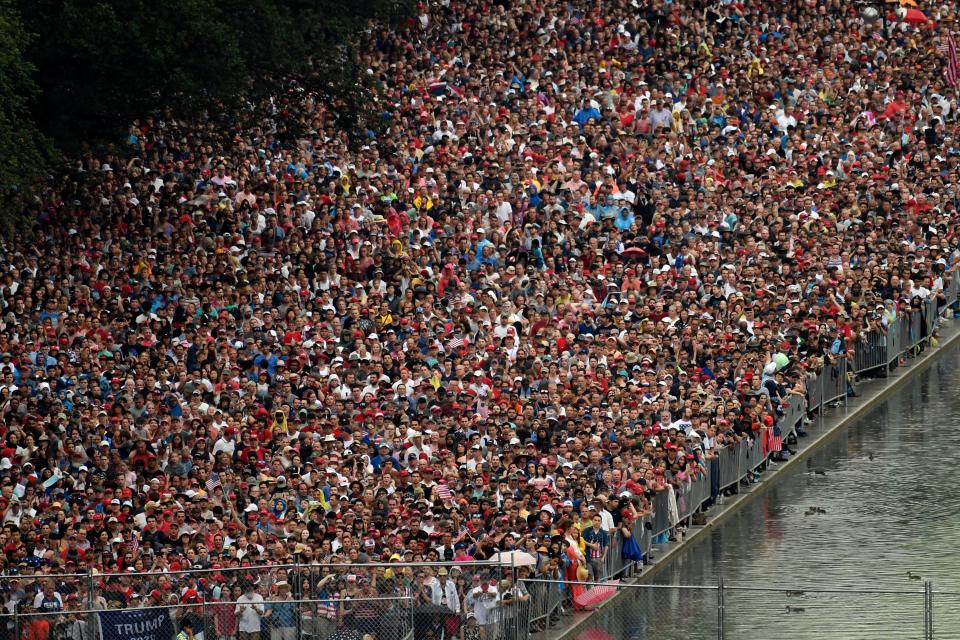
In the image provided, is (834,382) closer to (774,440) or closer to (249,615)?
(774,440)

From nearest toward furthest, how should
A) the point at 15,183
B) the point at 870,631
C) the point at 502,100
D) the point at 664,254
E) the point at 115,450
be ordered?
1. the point at 870,631
2. the point at 115,450
3. the point at 15,183
4. the point at 664,254
5. the point at 502,100

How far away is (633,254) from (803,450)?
18.6ft

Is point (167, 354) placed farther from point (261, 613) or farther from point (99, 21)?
point (261, 613)

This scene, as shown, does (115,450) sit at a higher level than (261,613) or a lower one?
higher

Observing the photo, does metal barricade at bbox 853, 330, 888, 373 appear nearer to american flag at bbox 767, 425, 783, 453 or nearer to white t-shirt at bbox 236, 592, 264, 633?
american flag at bbox 767, 425, 783, 453

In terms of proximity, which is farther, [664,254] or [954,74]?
[954,74]

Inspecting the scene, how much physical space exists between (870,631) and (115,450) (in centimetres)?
1208

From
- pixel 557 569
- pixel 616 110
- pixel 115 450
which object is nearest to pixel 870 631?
pixel 557 569

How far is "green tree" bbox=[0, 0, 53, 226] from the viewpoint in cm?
3114

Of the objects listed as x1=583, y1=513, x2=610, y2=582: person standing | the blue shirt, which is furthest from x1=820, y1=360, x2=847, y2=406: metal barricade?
the blue shirt

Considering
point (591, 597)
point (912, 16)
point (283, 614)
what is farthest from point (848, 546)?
point (912, 16)

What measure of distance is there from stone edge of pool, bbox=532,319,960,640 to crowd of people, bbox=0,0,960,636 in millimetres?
919

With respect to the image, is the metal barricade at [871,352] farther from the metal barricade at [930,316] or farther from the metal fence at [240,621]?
the metal fence at [240,621]

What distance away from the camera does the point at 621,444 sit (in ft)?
97.8
